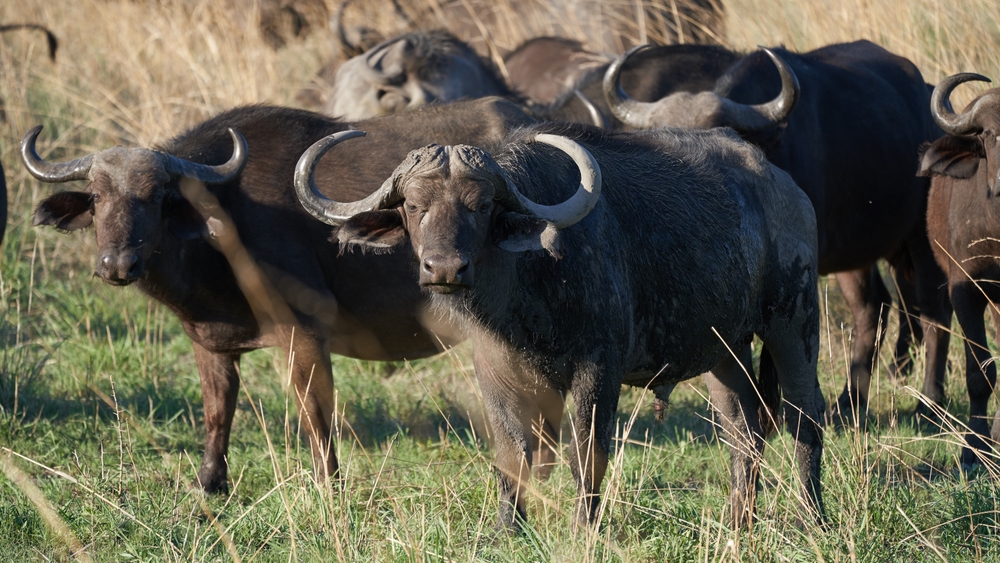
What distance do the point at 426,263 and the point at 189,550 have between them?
1.65 metres

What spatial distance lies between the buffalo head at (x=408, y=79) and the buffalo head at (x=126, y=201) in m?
4.13

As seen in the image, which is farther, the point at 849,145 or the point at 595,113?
the point at 595,113

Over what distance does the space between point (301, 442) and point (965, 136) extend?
13.8ft

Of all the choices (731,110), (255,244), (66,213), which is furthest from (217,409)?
(731,110)

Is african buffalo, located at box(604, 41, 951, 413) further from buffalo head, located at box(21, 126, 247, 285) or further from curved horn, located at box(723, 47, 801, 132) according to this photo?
buffalo head, located at box(21, 126, 247, 285)

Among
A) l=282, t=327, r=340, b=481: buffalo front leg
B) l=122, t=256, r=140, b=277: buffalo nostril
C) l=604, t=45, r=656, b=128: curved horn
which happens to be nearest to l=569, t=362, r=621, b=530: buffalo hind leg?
l=282, t=327, r=340, b=481: buffalo front leg

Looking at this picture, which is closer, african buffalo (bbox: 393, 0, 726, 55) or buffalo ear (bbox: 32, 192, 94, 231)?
buffalo ear (bbox: 32, 192, 94, 231)

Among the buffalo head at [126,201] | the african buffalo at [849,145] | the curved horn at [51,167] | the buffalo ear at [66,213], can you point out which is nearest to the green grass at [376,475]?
the african buffalo at [849,145]

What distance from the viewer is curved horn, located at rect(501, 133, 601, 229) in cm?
377

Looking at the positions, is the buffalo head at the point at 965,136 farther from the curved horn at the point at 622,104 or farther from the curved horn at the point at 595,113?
the curved horn at the point at 595,113

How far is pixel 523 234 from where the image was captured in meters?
3.80

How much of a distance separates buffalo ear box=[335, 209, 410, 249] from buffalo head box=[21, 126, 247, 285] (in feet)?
4.88

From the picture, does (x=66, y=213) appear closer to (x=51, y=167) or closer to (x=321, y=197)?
(x=51, y=167)

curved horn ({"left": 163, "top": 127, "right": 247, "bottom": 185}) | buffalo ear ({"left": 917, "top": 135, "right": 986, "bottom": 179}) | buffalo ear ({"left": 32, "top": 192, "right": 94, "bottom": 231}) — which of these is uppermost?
curved horn ({"left": 163, "top": 127, "right": 247, "bottom": 185})
